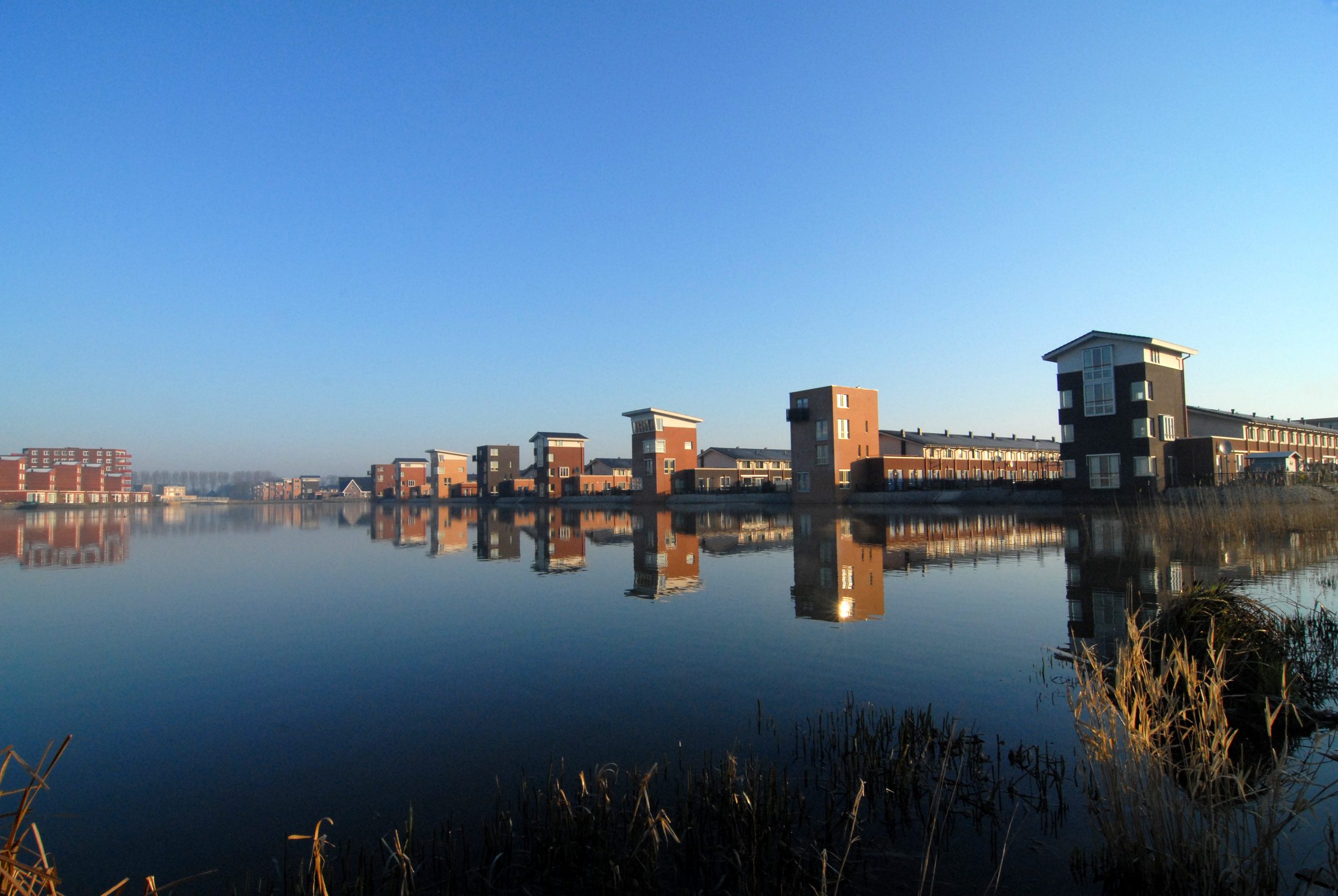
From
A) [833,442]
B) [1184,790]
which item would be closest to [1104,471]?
[833,442]

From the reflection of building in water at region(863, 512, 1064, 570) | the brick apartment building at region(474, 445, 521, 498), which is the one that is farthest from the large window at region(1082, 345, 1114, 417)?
the brick apartment building at region(474, 445, 521, 498)

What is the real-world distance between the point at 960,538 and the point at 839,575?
9844mm

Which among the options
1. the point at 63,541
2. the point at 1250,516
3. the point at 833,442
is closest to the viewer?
the point at 1250,516

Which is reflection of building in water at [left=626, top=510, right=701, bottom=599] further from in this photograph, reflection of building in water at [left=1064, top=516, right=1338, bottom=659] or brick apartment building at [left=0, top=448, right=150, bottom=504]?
brick apartment building at [left=0, top=448, right=150, bottom=504]

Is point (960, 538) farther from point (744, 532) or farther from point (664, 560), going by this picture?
point (664, 560)

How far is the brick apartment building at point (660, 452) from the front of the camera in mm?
62281

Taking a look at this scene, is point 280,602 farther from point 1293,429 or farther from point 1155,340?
point 1293,429

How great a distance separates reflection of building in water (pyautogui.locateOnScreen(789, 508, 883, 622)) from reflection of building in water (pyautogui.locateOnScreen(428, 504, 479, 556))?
1259 centimetres

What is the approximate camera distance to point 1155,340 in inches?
1369

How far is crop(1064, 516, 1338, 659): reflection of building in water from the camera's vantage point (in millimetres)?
9422

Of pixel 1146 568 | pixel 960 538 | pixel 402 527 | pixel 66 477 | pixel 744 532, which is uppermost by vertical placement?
pixel 66 477

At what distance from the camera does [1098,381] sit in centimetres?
3678

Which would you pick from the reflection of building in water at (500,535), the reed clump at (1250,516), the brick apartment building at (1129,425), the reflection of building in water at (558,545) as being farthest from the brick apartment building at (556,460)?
→ the reed clump at (1250,516)

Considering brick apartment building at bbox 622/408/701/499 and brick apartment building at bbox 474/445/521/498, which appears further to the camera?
brick apartment building at bbox 474/445/521/498
